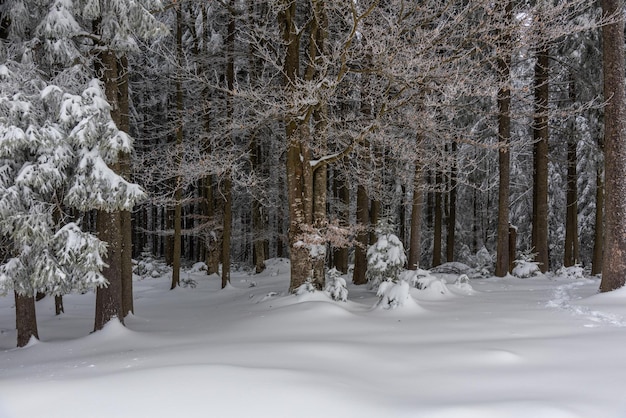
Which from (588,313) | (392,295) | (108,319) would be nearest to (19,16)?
(108,319)

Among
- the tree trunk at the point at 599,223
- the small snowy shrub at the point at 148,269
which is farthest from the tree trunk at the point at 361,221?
the small snowy shrub at the point at 148,269

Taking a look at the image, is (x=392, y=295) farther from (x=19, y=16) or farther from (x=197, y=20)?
(x=197, y=20)

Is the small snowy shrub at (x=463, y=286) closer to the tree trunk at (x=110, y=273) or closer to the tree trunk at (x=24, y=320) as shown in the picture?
the tree trunk at (x=110, y=273)

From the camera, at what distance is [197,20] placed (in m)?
17.9

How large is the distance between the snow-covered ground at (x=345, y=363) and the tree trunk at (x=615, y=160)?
0.68 m

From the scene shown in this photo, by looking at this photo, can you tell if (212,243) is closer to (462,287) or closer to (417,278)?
(417,278)

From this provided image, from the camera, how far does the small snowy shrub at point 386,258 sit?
1195 centimetres

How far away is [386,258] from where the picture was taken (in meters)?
12.0

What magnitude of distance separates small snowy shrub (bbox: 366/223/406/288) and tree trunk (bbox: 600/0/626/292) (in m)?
4.48

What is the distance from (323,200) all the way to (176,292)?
27.8 ft

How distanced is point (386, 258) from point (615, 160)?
546 centimetres

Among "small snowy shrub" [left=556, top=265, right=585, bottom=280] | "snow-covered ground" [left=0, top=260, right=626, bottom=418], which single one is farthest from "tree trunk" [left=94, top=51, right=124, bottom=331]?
"small snowy shrub" [left=556, top=265, right=585, bottom=280]

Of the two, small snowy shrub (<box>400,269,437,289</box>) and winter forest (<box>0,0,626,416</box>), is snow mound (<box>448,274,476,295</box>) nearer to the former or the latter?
winter forest (<box>0,0,626,416</box>)

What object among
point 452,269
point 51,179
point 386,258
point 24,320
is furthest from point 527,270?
point 24,320
